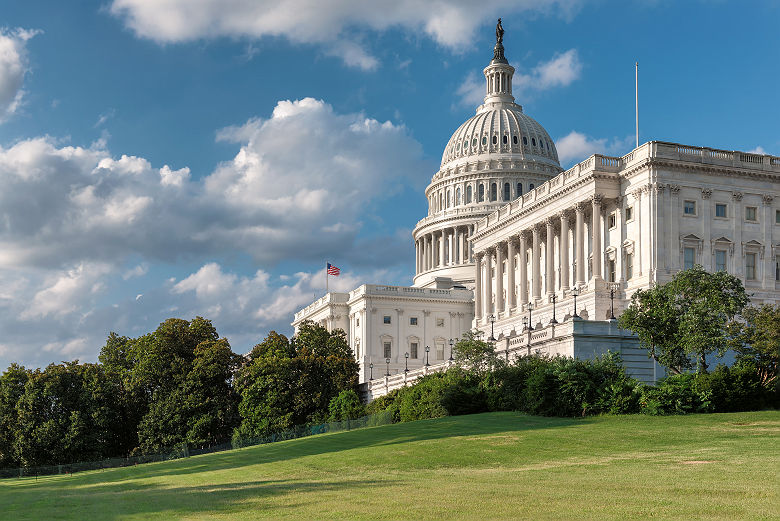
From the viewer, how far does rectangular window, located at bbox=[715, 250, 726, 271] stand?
8778 centimetres

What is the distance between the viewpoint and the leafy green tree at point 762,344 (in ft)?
180

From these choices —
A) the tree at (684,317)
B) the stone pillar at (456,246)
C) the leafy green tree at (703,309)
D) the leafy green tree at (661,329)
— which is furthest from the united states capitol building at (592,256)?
the stone pillar at (456,246)

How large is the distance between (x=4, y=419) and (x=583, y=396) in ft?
199

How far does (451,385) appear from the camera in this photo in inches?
2537

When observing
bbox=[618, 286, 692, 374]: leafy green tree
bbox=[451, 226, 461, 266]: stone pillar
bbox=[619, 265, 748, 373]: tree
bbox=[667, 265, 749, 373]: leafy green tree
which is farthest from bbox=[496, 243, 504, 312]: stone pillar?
bbox=[618, 286, 692, 374]: leafy green tree

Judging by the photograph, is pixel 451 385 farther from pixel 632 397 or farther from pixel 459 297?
pixel 459 297

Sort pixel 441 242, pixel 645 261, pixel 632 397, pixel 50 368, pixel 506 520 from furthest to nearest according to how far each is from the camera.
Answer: pixel 441 242
pixel 50 368
pixel 645 261
pixel 632 397
pixel 506 520

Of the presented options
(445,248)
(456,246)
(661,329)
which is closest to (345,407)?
(661,329)

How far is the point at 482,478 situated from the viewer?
3136cm

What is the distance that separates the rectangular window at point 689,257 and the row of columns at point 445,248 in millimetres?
72319

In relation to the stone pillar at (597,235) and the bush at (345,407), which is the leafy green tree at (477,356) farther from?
the stone pillar at (597,235)

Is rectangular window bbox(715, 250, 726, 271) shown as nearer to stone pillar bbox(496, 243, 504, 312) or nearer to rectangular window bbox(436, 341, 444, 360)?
stone pillar bbox(496, 243, 504, 312)

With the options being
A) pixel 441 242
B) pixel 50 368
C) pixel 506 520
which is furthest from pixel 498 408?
pixel 441 242

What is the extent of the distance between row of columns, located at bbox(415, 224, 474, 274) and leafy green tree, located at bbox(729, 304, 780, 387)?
98155 millimetres
